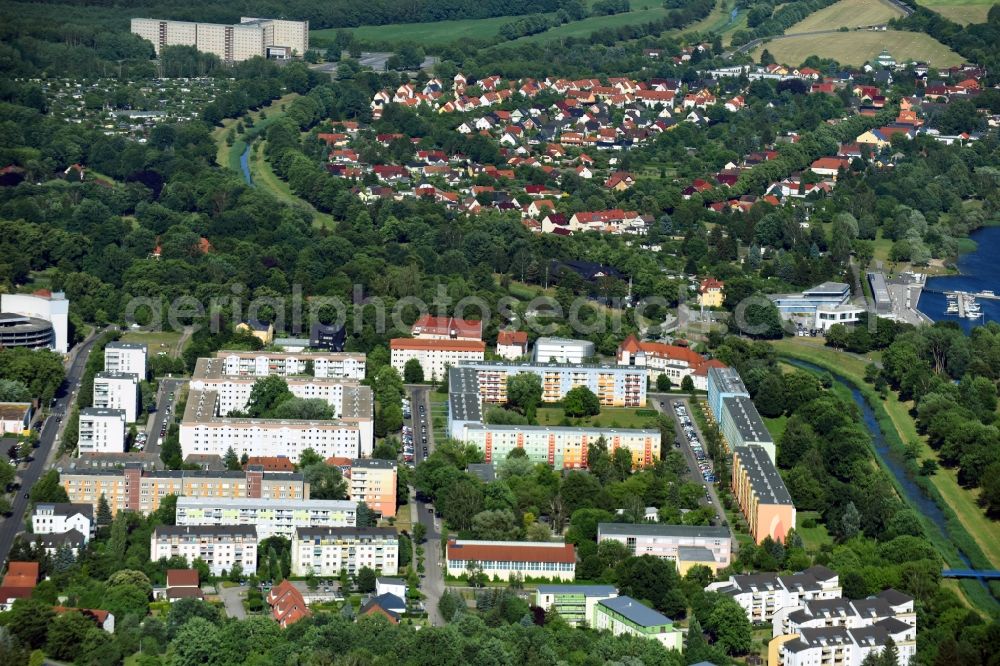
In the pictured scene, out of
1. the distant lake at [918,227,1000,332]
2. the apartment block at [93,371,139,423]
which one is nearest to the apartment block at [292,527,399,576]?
the apartment block at [93,371,139,423]

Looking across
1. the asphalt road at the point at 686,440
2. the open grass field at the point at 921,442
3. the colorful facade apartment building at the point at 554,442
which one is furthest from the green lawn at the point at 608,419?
the open grass field at the point at 921,442

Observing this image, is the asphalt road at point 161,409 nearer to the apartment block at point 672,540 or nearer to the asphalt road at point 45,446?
the asphalt road at point 45,446

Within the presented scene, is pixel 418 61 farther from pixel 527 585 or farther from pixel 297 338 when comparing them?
pixel 527 585

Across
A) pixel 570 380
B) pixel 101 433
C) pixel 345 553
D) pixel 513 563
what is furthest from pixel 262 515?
pixel 570 380

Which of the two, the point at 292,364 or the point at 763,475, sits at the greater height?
the point at 763,475

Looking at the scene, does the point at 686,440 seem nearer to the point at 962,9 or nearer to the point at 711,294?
the point at 711,294

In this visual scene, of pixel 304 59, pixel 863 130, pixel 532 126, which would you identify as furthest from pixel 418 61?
pixel 863 130

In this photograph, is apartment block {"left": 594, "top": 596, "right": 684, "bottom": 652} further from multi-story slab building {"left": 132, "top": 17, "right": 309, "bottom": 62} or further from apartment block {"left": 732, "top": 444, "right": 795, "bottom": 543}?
multi-story slab building {"left": 132, "top": 17, "right": 309, "bottom": 62}
